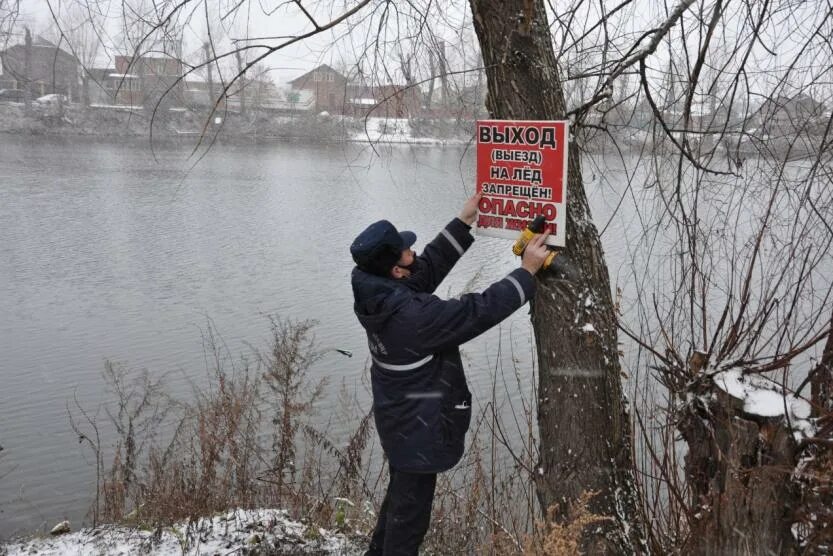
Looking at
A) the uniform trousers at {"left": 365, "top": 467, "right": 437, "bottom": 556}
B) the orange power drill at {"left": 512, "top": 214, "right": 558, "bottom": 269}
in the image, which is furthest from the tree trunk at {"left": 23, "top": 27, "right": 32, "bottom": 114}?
the uniform trousers at {"left": 365, "top": 467, "right": 437, "bottom": 556}

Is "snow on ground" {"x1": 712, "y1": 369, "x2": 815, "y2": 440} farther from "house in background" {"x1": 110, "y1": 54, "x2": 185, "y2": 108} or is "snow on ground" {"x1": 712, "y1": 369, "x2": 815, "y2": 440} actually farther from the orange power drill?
"house in background" {"x1": 110, "y1": 54, "x2": 185, "y2": 108}

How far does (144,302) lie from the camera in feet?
34.9

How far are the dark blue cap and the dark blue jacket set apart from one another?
0.05 meters

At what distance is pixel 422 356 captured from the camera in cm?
267

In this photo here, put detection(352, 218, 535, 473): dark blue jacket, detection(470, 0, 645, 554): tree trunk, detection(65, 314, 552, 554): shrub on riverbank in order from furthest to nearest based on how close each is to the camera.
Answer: detection(65, 314, 552, 554): shrub on riverbank, detection(470, 0, 645, 554): tree trunk, detection(352, 218, 535, 473): dark blue jacket

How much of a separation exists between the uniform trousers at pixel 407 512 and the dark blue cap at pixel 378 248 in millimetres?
776

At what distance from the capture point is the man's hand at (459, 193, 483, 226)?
286 cm

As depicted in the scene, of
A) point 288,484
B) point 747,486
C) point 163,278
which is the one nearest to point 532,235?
point 747,486

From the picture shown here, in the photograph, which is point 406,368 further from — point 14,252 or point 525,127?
point 14,252

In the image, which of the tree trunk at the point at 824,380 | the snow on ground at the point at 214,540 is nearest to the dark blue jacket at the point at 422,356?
the tree trunk at the point at 824,380

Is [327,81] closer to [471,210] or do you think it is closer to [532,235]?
[471,210]

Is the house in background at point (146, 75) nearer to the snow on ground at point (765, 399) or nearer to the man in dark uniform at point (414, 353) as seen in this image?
the man in dark uniform at point (414, 353)

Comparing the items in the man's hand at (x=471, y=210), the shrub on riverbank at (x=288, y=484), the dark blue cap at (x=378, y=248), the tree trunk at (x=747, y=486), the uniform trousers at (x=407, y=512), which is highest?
the man's hand at (x=471, y=210)

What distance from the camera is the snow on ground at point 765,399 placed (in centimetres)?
240
